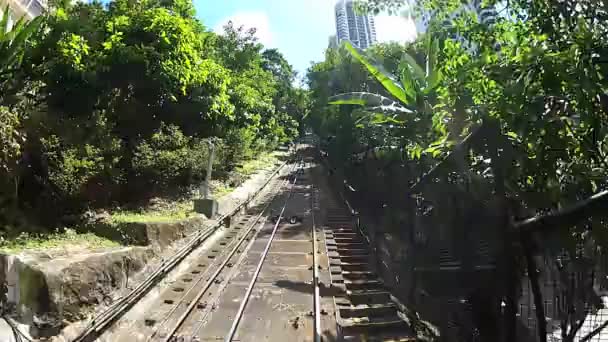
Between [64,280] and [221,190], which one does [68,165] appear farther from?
[221,190]

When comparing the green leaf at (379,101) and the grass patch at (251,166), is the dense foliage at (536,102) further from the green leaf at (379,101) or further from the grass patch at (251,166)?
the grass patch at (251,166)

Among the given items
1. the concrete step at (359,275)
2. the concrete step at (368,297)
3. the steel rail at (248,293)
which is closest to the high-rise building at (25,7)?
the steel rail at (248,293)

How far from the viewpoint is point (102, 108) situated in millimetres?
12422

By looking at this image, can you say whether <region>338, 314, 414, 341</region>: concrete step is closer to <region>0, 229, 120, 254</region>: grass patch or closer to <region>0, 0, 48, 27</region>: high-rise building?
<region>0, 229, 120, 254</region>: grass patch

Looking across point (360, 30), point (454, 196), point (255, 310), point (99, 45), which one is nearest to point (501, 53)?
point (454, 196)

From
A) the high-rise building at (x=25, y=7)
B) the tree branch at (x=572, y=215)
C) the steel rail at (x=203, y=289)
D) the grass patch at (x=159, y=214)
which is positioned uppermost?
the high-rise building at (x=25, y=7)

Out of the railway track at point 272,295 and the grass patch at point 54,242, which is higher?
the grass patch at point 54,242

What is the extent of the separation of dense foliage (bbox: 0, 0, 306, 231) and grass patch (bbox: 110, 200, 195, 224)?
2.47ft

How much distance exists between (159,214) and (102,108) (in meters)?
3.25

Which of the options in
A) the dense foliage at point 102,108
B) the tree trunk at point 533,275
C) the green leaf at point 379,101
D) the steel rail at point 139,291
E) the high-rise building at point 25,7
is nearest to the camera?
the tree trunk at point 533,275

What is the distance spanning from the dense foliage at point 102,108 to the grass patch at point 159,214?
75 cm

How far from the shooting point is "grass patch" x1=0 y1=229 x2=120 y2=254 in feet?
25.2

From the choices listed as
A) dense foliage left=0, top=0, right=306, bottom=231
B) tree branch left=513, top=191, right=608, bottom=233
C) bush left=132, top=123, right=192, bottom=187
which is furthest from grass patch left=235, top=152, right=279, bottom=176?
tree branch left=513, top=191, right=608, bottom=233

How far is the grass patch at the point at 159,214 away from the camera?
33.3 ft
